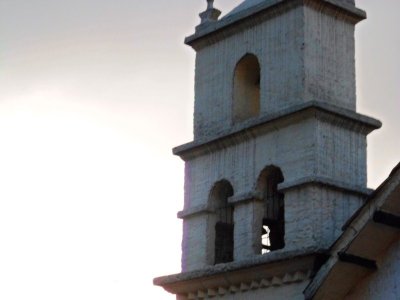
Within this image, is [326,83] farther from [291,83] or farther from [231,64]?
[231,64]

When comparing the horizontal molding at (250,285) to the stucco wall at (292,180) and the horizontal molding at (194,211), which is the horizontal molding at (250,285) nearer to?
the stucco wall at (292,180)

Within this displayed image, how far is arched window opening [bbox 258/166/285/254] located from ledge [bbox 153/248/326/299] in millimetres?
922

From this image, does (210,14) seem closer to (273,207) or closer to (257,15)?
(257,15)

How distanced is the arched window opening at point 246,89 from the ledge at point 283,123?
0.55m

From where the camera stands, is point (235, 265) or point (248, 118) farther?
point (248, 118)

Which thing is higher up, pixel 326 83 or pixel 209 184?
pixel 326 83

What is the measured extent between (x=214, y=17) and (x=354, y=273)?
7.04m

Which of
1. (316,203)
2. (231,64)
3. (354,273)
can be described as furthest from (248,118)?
(354,273)

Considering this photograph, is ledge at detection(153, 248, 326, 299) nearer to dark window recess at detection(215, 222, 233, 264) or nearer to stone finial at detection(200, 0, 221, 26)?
dark window recess at detection(215, 222, 233, 264)

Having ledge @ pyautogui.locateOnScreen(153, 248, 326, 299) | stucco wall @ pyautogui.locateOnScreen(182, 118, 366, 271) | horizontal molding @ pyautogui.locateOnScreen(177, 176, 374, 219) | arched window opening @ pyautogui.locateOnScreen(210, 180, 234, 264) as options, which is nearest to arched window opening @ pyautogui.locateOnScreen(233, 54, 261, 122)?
stucco wall @ pyautogui.locateOnScreen(182, 118, 366, 271)

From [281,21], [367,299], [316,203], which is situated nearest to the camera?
[367,299]

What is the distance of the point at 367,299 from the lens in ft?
61.7

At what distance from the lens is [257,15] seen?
22.5 m

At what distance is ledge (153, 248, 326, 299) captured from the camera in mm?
19859
